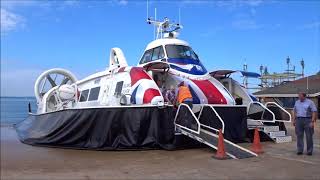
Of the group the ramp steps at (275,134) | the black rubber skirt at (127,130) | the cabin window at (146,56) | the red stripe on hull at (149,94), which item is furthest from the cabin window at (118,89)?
the ramp steps at (275,134)

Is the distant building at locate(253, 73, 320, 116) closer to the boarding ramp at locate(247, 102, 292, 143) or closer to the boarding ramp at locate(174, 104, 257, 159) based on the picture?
the boarding ramp at locate(247, 102, 292, 143)

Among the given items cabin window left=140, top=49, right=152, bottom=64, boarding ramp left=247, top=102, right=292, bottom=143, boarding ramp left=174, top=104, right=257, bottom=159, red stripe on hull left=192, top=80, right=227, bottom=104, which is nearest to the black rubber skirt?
boarding ramp left=174, top=104, right=257, bottom=159

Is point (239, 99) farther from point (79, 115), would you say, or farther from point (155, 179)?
point (155, 179)

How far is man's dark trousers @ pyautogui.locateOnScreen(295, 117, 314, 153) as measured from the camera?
31.0 ft

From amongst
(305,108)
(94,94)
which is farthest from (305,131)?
(94,94)

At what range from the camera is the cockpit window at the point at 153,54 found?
13648mm

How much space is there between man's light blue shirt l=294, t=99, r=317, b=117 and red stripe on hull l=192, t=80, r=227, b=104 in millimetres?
2824

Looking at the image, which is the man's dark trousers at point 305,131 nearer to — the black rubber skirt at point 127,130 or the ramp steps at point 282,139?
the ramp steps at point 282,139

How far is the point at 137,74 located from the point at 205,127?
244cm

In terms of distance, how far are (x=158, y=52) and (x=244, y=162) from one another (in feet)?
20.6

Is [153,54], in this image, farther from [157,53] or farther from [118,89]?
[118,89]

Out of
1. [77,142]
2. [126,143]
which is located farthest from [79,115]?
[126,143]

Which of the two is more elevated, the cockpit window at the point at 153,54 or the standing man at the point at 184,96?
the cockpit window at the point at 153,54

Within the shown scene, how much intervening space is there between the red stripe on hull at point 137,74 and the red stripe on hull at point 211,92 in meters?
1.74
